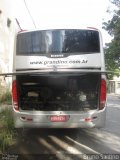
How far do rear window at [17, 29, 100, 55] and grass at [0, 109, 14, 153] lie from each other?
209 centimetres

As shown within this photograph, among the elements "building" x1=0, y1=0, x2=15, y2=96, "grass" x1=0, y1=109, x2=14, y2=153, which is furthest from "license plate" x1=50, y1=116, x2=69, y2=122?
"building" x1=0, y1=0, x2=15, y2=96

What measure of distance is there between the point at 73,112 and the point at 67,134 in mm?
1474

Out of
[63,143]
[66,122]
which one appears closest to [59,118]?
[66,122]

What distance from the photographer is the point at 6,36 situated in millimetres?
21625

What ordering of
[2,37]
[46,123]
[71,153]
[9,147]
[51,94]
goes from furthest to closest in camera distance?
[2,37] → [51,94] → [46,123] → [9,147] → [71,153]

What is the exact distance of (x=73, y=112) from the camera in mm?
9172

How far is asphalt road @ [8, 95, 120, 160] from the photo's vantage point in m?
7.86

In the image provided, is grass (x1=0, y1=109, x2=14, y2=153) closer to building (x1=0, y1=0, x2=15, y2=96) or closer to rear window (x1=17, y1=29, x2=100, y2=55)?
rear window (x1=17, y1=29, x2=100, y2=55)

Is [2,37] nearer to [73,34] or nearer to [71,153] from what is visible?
[73,34]

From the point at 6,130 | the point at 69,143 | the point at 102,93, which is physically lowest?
the point at 69,143

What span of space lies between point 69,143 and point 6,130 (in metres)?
1.79

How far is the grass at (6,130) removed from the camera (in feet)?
27.4

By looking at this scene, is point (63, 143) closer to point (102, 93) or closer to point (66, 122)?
point (66, 122)

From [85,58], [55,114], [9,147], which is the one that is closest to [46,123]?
[55,114]
